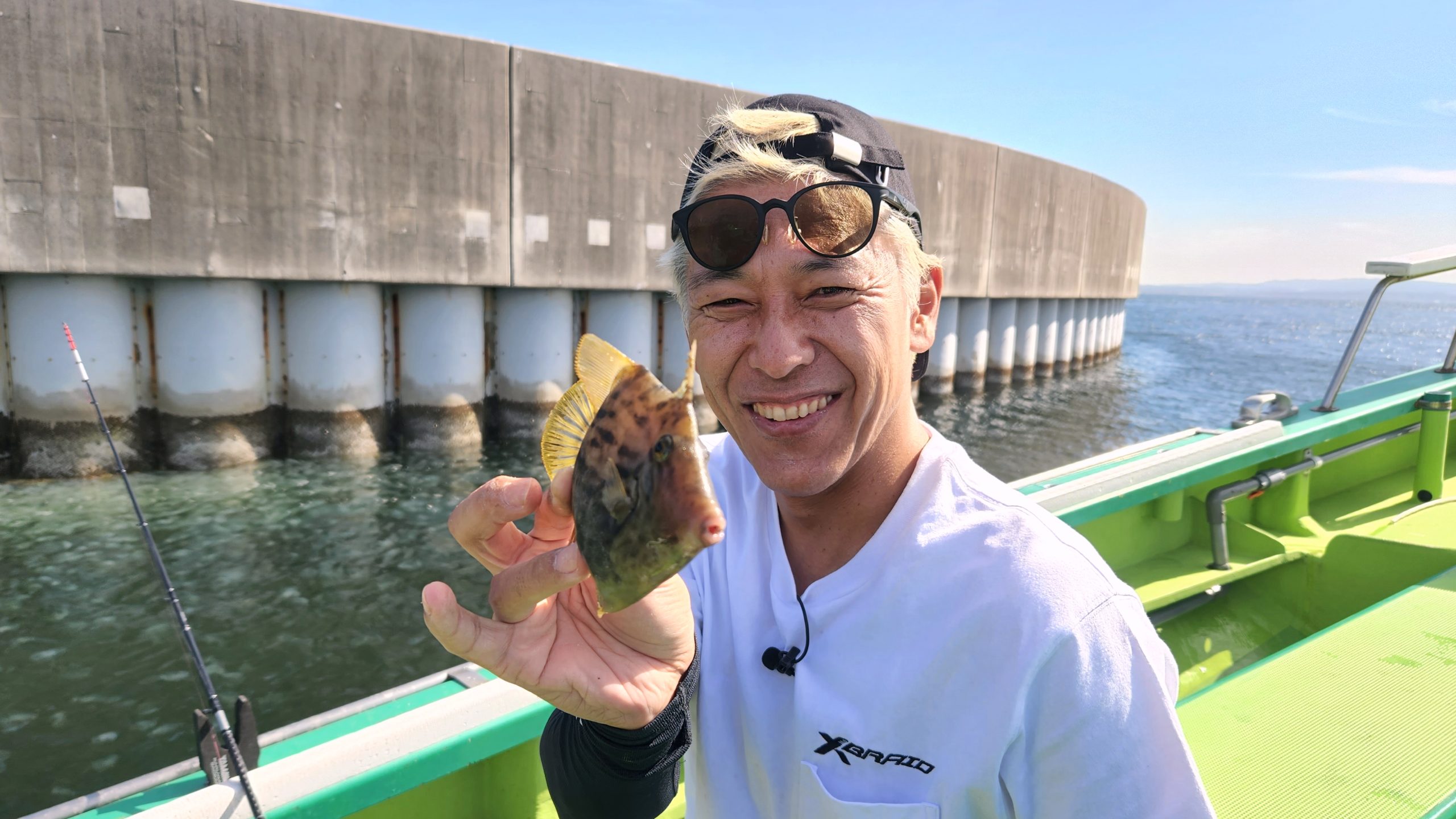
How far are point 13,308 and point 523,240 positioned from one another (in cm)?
748

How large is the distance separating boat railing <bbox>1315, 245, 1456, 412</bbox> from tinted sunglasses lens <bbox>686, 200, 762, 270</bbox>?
20.1 ft

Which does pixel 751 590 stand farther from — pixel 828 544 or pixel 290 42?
pixel 290 42

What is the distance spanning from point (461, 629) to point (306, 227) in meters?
13.4

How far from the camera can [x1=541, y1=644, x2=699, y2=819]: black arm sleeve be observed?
1.92m

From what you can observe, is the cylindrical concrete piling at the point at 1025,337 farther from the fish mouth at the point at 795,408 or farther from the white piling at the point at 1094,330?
the fish mouth at the point at 795,408

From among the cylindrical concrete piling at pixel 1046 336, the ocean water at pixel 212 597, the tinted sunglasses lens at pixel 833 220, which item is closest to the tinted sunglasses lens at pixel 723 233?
the tinted sunglasses lens at pixel 833 220

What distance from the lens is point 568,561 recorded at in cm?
150

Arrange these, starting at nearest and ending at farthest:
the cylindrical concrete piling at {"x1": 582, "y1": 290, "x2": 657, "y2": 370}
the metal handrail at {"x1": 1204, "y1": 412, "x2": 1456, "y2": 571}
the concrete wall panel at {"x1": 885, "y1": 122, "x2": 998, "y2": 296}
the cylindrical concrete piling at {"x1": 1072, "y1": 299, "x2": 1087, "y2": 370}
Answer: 1. the metal handrail at {"x1": 1204, "y1": 412, "x2": 1456, "y2": 571}
2. the cylindrical concrete piling at {"x1": 582, "y1": 290, "x2": 657, "y2": 370}
3. the concrete wall panel at {"x1": 885, "y1": 122, "x2": 998, "y2": 296}
4. the cylindrical concrete piling at {"x1": 1072, "y1": 299, "x2": 1087, "y2": 370}

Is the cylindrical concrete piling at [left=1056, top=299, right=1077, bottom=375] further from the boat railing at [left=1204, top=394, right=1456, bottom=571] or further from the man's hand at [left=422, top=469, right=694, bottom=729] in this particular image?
the man's hand at [left=422, top=469, right=694, bottom=729]

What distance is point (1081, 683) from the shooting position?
1.54m

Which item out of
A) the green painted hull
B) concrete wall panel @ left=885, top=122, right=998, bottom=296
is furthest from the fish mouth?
concrete wall panel @ left=885, top=122, right=998, bottom=296

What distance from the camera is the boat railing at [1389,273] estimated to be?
5.98m

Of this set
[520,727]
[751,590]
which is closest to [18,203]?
[520,727]

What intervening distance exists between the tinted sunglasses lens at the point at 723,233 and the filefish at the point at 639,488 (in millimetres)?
291
